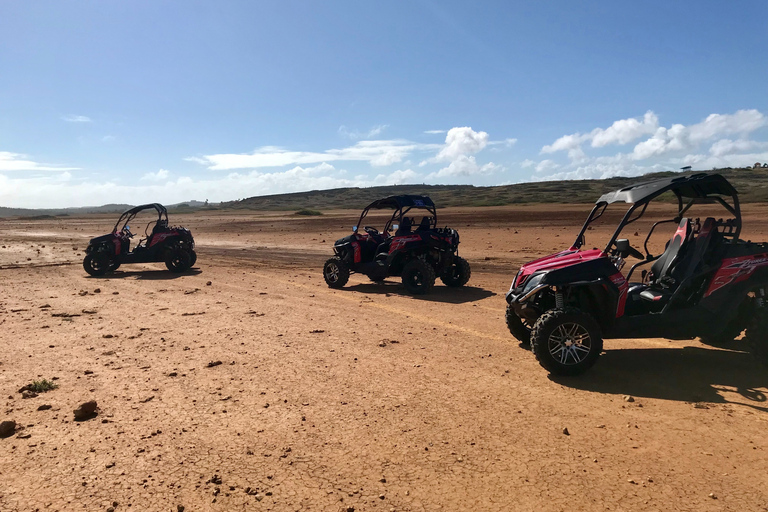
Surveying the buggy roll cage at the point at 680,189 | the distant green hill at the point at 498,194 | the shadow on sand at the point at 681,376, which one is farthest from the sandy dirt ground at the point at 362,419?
the distant green hill at the point at 498,194

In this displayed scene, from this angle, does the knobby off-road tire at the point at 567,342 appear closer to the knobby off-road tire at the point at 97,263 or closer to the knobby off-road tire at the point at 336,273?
the knobby off-road tire at the point at 336,273

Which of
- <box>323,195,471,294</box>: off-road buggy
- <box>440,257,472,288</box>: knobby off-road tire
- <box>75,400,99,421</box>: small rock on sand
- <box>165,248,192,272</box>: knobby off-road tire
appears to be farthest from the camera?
<box>165,248,192,272</box>: knobby off-road tire

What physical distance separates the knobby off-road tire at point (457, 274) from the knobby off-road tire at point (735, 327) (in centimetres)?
551

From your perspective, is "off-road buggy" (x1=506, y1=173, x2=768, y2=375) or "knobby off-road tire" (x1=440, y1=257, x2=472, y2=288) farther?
"knobby off-road tire" (x1=440, y1=257, x2=472, y2=288)

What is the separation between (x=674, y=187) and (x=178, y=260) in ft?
46.1

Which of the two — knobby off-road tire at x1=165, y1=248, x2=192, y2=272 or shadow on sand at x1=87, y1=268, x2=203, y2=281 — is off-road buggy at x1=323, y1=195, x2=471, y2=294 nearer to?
shadow on sand at x1=87, y1=268, x2=203, y2=281

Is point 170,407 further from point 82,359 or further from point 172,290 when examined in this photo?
point 172,290

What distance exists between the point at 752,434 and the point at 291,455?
3.69 meters

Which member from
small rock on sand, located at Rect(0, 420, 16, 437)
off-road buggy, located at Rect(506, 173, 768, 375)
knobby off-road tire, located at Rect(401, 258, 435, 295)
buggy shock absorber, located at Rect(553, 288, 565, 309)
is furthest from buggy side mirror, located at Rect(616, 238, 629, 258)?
small rock on sand, located at Rect(0, 420, 16, 437)

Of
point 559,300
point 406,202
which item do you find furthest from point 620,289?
point 406,202

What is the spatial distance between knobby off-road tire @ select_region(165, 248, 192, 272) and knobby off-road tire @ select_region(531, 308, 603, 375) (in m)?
13.1

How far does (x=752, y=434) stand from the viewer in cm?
408

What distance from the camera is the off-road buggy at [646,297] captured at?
540 cm

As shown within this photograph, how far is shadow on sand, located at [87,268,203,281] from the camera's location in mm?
14826
